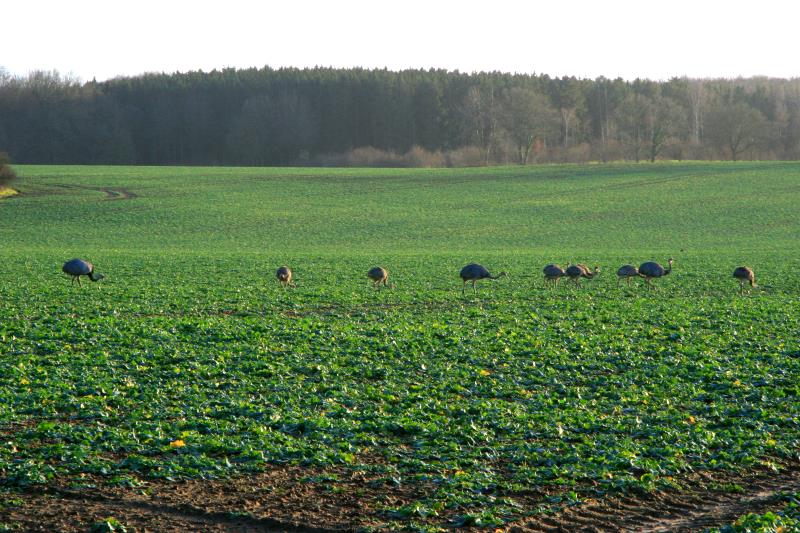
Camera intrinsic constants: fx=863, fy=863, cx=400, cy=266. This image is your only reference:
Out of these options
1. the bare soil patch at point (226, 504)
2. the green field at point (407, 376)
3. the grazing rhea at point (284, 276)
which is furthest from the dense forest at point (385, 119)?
the bare soil patch at point (226, 504)

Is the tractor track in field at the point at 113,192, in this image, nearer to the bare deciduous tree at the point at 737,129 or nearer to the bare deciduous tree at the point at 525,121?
the bare deciduous tree at the point at 525,121

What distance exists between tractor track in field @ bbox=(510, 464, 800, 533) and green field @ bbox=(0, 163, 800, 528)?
0.24 metres

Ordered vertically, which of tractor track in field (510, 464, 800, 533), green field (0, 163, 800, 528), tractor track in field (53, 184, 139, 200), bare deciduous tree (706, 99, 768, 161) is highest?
bare deciduous tree (706, 99, 768, 161)

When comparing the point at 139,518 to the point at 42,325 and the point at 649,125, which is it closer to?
the point at 42,325

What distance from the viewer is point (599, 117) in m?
115

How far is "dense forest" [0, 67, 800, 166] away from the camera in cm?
9612

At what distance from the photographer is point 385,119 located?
117812 mm

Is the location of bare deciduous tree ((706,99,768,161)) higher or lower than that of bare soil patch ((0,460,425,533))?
higher

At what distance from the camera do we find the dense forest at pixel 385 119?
9612cm

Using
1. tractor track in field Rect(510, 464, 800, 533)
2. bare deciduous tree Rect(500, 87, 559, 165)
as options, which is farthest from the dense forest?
tractor track in field Rect(510, 464, 800, 533)

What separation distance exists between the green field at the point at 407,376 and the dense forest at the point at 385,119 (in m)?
60.7

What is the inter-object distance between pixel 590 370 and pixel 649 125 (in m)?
88.2

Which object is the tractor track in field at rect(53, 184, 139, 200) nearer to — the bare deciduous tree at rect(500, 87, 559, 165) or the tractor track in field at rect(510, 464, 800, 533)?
the bare deciduous tree at rect(500, 87, 559, 165)

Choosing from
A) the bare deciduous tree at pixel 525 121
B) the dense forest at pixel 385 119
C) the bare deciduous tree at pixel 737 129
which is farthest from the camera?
the dense forest at pixel 385 119
